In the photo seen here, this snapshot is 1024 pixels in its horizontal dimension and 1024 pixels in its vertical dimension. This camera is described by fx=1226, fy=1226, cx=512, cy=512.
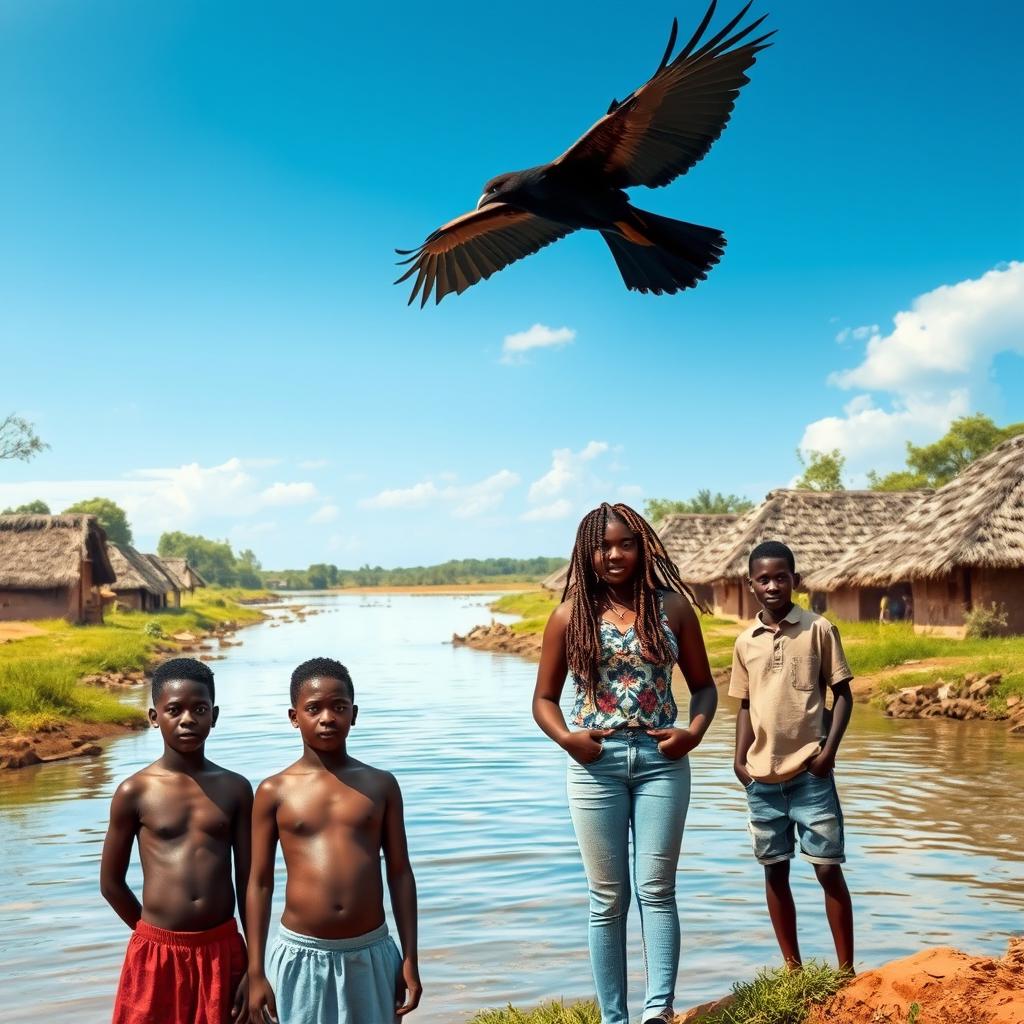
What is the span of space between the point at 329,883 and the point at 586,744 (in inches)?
37.3

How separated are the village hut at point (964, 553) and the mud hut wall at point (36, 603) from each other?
25033 mm

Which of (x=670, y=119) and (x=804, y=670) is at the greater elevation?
(x=670, y=119)

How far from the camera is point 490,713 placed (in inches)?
771

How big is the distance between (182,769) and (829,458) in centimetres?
6747

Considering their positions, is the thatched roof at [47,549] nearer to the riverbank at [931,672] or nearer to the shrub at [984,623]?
the riverbank at [931,672]

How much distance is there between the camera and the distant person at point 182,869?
3.42 metres

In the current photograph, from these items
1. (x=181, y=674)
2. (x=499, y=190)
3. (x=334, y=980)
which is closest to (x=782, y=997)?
(x=334, y=980)

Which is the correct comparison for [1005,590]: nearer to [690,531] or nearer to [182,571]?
[690,531]

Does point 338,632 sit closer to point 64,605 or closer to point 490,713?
point 64,605

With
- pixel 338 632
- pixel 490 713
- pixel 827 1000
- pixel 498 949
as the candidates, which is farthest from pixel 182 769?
pixel 338 632

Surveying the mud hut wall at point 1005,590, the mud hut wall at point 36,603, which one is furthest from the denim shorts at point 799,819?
the mud hut wall at point 36,603

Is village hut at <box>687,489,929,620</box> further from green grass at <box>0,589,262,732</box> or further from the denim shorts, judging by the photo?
the denim shorts

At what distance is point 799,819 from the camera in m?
4.57

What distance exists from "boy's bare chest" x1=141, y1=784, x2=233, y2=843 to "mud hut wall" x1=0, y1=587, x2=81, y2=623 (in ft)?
125
